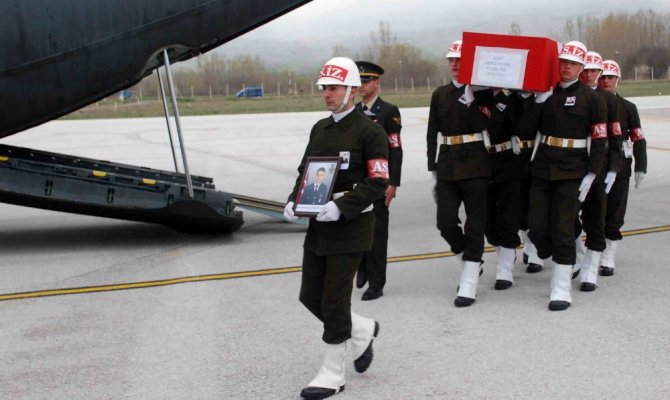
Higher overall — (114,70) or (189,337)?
(114,70)

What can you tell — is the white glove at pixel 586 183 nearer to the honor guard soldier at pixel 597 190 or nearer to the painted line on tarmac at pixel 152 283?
the honor guard soldier at pixel 597 190

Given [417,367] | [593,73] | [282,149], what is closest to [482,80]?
[593,73]

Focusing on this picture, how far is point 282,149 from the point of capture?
70.1 ft

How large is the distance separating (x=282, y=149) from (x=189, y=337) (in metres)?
15.7

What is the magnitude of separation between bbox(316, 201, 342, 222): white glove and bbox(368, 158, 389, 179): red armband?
327 mm

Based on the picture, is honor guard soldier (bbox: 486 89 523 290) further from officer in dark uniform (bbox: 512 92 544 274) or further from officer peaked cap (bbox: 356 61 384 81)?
officer peaked cap (bbox: 356 61 384 81)

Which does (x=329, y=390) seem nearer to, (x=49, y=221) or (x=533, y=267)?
(x=533, y=267)

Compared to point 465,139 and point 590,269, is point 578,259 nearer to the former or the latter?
point 590,269

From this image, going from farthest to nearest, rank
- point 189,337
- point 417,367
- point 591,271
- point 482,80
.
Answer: point 591,271
point 482,80
point 189,337
point 417,367

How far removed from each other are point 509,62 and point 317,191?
2.40 m

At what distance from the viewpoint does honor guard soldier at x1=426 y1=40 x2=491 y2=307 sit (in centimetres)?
660

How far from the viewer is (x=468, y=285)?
21.8 ft

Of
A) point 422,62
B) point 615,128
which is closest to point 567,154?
point 615,128

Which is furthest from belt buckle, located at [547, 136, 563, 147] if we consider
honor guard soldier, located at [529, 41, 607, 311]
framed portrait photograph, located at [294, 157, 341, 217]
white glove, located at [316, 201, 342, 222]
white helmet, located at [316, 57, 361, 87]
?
white glove, located at [316, 201, 342, 222]
